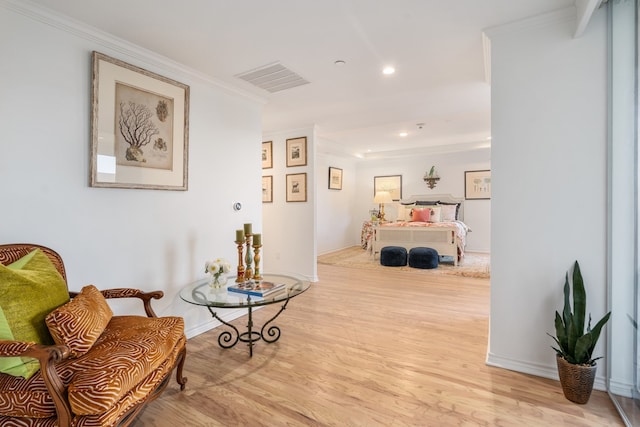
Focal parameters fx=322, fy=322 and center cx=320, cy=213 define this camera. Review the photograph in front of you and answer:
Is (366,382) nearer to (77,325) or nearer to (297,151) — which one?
(77,325)

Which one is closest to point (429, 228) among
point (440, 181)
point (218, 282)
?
point (440, 181)

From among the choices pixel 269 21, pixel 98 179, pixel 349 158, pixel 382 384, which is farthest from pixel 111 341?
pixel 349 158

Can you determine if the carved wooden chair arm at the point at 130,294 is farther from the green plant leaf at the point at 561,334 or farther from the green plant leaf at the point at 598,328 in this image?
the green plant leaf at the point at 598,328

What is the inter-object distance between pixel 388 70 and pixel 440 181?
551cm

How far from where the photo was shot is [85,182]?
218 centimetres

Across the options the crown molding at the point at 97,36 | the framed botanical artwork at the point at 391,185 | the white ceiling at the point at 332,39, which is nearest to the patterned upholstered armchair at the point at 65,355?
the crown molding at the point at 97,36

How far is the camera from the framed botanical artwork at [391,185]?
8.36 metres

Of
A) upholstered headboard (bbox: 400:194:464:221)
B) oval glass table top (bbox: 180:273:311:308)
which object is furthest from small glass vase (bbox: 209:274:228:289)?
upholstered headboard (bbox: 400:194:464:221)

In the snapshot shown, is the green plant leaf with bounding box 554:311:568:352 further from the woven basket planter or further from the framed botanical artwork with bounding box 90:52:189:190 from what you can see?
the framed botanical artwork with bounding box 90:52:189:190

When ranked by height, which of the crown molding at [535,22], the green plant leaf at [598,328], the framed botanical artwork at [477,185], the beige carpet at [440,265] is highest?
the crown molding at [535,22]

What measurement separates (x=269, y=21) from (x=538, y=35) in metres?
1.77

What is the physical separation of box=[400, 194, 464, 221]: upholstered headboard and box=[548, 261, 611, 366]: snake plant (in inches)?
231

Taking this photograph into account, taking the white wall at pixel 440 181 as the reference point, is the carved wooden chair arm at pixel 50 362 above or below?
below

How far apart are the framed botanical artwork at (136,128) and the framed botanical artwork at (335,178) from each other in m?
5.17
